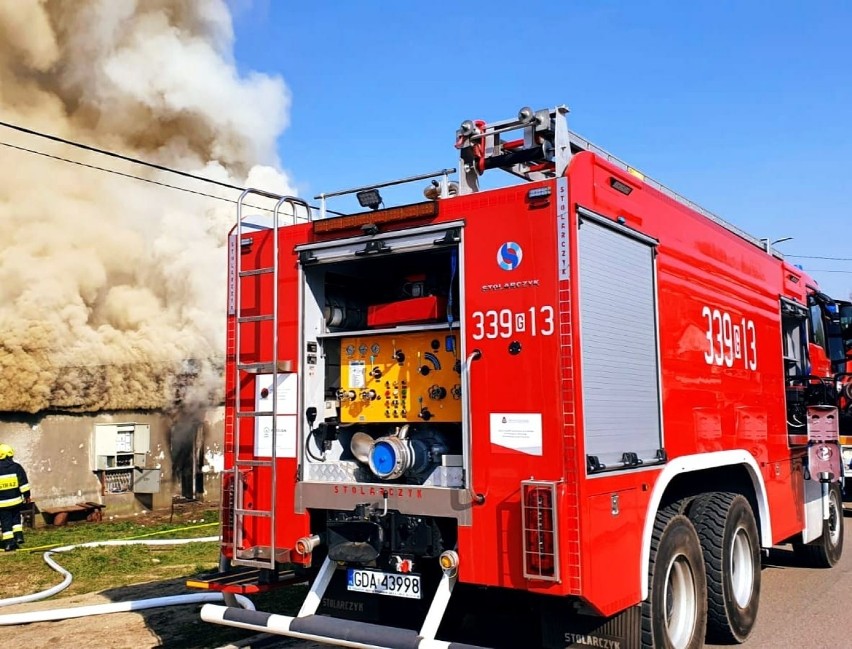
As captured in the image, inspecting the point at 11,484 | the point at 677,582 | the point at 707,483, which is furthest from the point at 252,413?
the point at 11,484

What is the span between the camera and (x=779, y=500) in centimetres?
713

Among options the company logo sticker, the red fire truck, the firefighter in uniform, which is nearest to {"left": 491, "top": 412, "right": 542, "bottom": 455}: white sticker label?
the red fire truck

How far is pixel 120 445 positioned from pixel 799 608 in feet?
38.5

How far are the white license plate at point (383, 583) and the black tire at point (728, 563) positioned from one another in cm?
221

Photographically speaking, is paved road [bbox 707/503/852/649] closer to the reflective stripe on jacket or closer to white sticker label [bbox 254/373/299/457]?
white sticker label [bbox 254/373/299/457]

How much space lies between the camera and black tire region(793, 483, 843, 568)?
8.51 metres

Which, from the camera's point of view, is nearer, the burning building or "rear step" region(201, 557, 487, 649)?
"rear step" region(201, 557, 487, 649)

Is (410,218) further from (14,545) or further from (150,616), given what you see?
(14,545)

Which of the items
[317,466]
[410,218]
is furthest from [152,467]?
[410,218]

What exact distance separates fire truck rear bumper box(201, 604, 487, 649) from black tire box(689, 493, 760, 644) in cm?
228

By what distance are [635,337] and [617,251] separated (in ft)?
1.82

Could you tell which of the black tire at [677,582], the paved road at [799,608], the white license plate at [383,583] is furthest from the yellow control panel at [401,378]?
the paved road at [799,608]

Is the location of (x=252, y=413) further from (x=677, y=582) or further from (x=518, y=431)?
(x=677, y=582)

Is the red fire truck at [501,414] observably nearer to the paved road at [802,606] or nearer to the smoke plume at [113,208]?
the paved road at [802,606]
